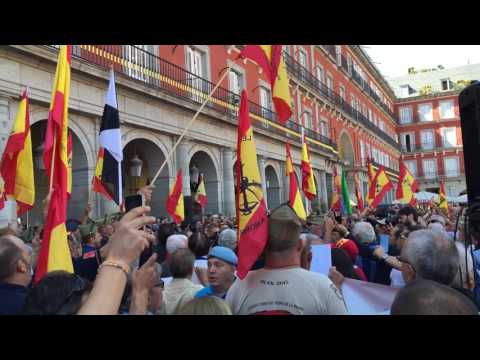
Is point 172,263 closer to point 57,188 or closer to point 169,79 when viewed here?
point 57,188

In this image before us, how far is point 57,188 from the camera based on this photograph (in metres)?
3.97

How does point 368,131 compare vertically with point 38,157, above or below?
above

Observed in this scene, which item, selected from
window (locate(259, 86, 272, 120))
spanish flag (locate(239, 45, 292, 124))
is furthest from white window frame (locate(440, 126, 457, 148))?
spanish flag (locate(239, 45, 292, 124))

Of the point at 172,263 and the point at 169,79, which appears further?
the point at 169,79

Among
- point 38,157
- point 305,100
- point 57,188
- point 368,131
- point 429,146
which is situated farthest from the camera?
point 429,146

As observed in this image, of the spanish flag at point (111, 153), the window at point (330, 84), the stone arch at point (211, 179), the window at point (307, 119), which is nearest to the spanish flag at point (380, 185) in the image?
the stone arch at point (211, 179)

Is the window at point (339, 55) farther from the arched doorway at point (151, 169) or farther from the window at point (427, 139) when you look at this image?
the window at point (427, 139)

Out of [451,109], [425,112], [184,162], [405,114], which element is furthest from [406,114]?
[184,162]

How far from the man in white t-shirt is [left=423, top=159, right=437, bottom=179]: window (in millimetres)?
56418

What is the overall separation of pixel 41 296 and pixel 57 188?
84.9 inches

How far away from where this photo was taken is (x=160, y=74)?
1327cm

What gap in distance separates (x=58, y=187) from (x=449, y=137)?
5665 centimetres
